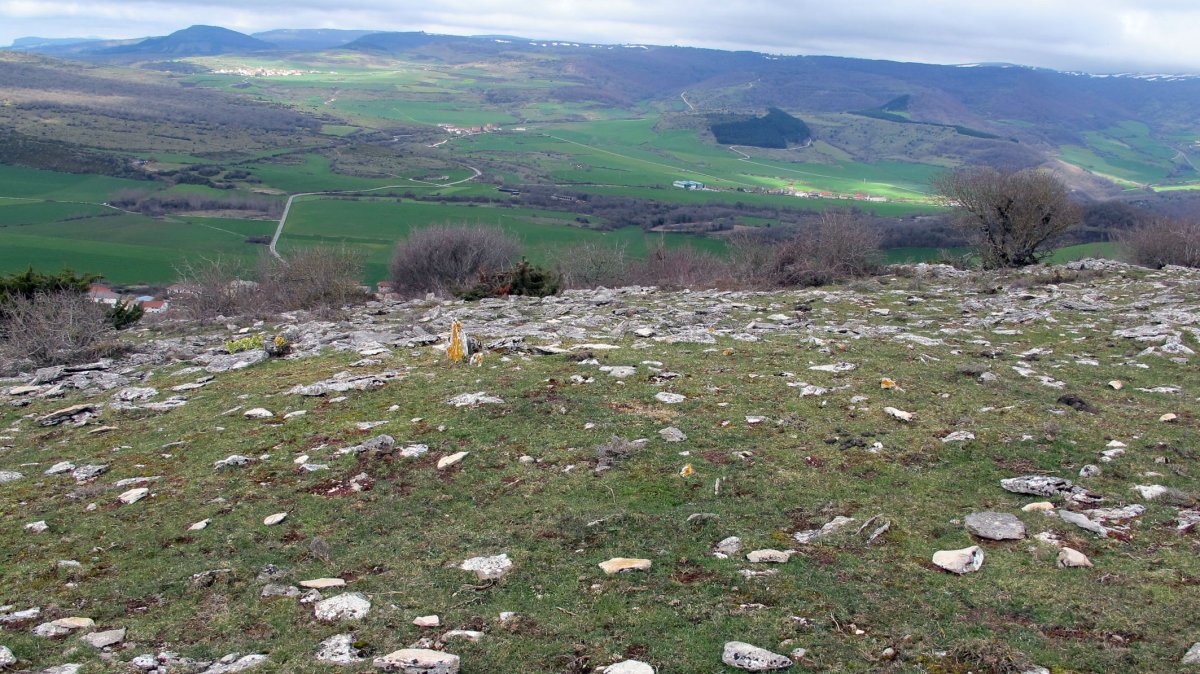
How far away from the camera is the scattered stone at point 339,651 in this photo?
4.97 meters

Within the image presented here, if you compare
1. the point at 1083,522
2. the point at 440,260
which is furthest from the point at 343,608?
the point at 440,260

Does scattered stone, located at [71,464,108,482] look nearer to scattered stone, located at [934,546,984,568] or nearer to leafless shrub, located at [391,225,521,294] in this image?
scattered stone, located at [934,546,984,568]

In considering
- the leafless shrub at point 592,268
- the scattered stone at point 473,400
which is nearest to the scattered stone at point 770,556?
the scattered stone at point 473,400

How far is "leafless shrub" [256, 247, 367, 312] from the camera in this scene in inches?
934

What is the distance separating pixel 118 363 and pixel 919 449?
1498cm

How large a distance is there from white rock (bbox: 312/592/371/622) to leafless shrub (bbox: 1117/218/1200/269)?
97.2 ft

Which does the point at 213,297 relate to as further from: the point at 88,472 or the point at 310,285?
the point at 88,472

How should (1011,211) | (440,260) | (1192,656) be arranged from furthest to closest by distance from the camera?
(440,260) → (1011,211) → (1192,656)

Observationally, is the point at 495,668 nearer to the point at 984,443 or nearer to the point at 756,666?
the point at 756,666

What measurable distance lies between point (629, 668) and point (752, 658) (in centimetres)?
79

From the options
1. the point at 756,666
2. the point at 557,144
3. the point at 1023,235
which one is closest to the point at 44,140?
the point at 557,144

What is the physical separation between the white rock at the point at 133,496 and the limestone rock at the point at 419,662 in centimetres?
453

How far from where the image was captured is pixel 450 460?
8.50 meters

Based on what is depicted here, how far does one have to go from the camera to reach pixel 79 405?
11.6 m
